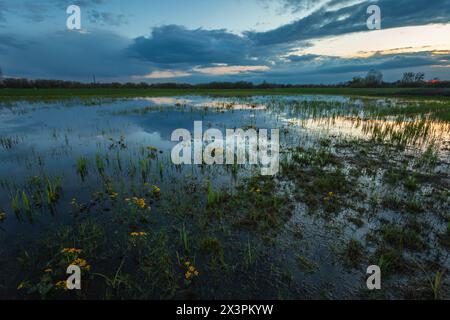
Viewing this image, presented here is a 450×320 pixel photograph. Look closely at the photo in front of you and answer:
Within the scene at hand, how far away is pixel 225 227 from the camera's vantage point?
5.37 meters

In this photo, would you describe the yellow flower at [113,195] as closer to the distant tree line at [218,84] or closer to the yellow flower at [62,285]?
the yellow flower at [62,285]

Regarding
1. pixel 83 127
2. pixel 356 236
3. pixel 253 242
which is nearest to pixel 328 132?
pixel 356 236

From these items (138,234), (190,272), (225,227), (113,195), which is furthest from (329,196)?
(113,195)

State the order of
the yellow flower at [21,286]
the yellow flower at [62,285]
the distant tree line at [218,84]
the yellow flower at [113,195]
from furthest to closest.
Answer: the distant tree line at [218,84] → the yellow flower at [113,195] → the yellow flower at [62,285] → the yellow flower at [21,286]

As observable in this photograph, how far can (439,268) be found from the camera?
4.04 meters

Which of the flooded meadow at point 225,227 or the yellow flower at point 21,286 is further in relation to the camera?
the flooded meadow at point 225,227

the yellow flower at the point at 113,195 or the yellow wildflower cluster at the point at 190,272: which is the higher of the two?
the yellow flower at the point at 113,195

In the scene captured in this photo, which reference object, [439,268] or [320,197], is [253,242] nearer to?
[320,197]

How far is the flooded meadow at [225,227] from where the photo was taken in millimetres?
3797

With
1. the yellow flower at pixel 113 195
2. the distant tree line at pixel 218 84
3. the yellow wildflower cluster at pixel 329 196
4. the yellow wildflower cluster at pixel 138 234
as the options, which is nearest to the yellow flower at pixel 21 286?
the yellow wildflower cluster at pixel 138 234

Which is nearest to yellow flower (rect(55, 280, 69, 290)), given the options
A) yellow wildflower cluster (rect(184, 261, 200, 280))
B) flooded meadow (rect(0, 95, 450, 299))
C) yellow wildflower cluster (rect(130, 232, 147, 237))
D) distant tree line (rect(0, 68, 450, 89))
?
flooded meadow (rect(0, 95, 450, 299))

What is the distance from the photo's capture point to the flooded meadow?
12.5ft
